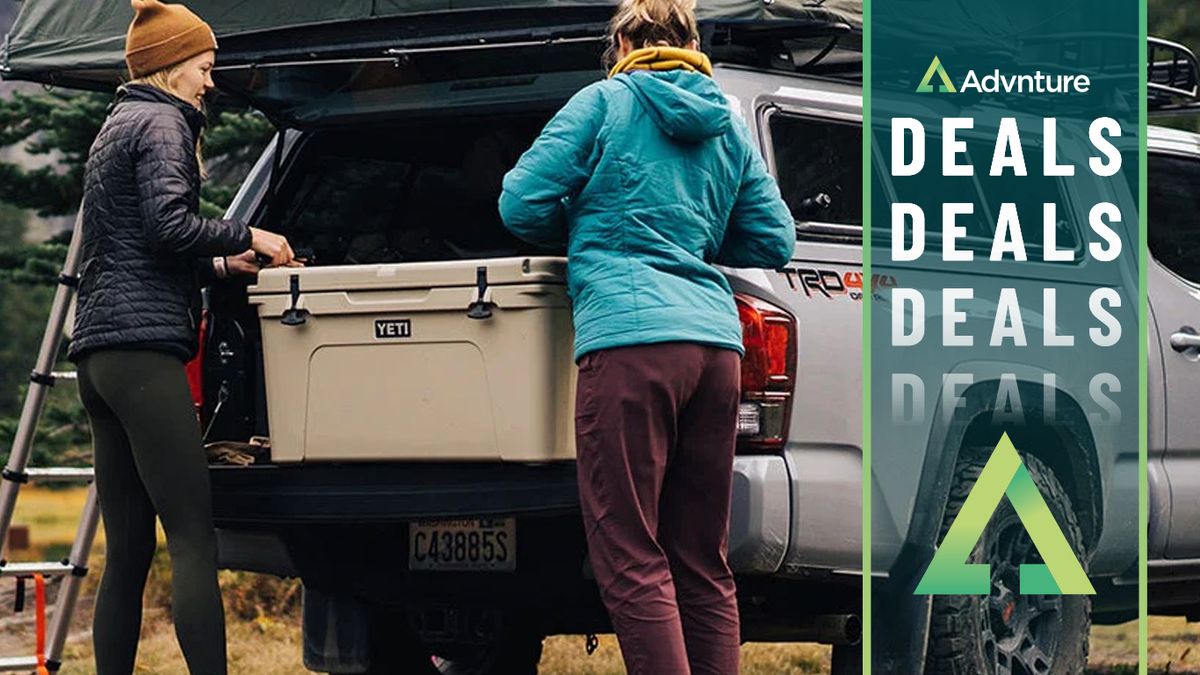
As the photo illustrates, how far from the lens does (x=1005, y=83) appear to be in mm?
6586

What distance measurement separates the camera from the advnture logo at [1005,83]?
6387 mm

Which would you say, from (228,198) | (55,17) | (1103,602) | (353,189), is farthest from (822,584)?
(228,198)

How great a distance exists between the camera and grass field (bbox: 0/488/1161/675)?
8180mm

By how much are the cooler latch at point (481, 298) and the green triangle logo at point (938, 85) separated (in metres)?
1.44

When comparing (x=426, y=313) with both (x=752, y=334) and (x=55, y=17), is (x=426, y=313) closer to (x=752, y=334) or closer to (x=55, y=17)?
(x=752, y=334)

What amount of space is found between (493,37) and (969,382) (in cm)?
156

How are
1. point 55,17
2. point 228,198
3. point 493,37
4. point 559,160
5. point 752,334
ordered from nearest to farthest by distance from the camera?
point 559,160 → point 752,334 → point 493,37 → point 55,17 → point 228,198

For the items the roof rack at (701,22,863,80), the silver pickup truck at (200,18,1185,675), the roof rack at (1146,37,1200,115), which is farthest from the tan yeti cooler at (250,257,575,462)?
the roof rack at (1146,37,1200,115)

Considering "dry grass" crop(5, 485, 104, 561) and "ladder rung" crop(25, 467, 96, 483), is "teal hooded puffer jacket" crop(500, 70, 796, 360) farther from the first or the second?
"dry grass" crop(5, 485, 104, 561)

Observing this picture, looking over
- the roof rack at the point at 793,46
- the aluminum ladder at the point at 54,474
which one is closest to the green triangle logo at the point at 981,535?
the roof rack at the point at 793,46

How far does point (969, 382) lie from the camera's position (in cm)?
620

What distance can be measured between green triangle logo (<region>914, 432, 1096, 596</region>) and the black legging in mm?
1870

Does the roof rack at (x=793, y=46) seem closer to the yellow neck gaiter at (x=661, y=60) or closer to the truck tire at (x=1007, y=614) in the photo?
the yellow neck gaiter at (x=661, y=60)

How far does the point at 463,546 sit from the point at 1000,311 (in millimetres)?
1572
